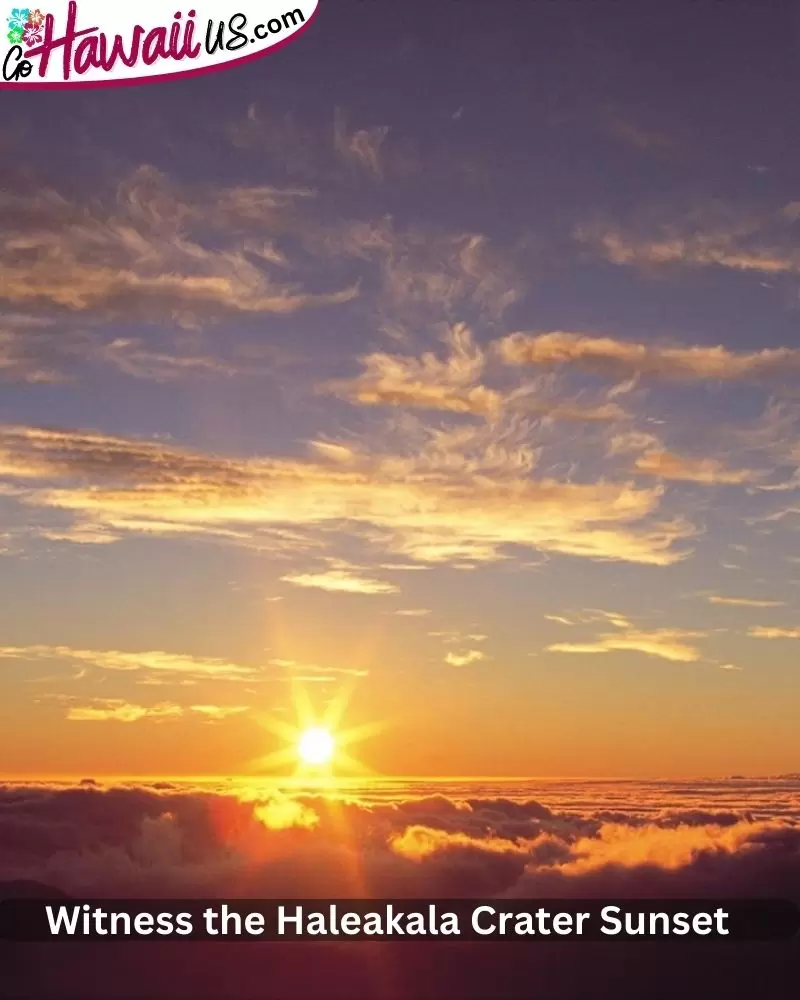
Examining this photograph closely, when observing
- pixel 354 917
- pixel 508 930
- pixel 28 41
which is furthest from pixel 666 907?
pixel 28 41

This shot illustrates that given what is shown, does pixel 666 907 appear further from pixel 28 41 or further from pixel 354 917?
pixel 28 41

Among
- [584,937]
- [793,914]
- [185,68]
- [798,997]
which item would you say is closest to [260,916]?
[584,937]

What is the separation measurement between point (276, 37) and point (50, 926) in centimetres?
3156

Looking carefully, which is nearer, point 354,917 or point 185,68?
point 354,917

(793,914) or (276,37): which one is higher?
(276,37)

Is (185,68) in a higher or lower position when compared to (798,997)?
higher

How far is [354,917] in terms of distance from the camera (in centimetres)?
3588

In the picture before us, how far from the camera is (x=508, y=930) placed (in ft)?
118

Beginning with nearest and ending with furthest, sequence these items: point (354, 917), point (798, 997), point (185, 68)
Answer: point (354, 917)
point (185, 68)
point (798, 997)

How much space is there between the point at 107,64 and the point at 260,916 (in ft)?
99.0

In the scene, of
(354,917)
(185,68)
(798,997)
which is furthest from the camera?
(798,997)

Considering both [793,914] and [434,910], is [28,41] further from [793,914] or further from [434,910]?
[793,914]

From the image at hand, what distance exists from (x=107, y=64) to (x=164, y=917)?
2970 centimetres

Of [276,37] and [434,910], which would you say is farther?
[276,37]
